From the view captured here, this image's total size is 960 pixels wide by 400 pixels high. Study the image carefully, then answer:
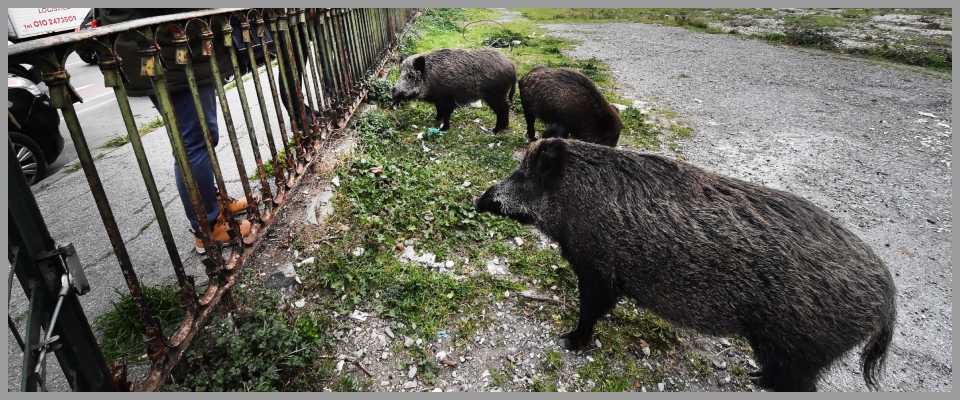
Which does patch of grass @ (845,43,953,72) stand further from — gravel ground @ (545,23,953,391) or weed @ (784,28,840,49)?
gravel ground @ (545,23,953,391)

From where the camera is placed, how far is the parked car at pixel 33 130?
4.16 m

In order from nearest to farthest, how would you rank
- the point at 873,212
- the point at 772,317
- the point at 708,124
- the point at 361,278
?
1. the point at 772,317
2. the point at 361,278
3. the point at 873,212
4. the point at 708,124

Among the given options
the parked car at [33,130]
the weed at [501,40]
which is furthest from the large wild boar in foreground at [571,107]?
the weed at [501,40]

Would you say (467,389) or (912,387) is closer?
(467,389)

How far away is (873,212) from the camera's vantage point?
430cm

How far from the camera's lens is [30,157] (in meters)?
4.22

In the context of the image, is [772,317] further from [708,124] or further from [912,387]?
[708,124]

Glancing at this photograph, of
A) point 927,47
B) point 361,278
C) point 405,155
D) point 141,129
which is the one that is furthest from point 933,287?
point 927,47

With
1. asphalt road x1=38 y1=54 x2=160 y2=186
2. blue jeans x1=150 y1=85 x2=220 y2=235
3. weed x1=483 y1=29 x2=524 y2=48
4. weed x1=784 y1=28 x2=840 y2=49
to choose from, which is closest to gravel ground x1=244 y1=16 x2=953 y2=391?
blue jeans x1=150 y1=85 x2=220 y2=235

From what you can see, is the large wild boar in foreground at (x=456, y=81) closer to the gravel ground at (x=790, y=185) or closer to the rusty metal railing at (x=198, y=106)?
the rusty metal railing at (x=198, y=106)

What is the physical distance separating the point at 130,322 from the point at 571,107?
4325 mm

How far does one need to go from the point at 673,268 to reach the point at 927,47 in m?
15.2

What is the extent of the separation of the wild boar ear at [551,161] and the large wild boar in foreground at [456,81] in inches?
131

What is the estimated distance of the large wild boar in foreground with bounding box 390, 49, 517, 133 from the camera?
19.5 feet
